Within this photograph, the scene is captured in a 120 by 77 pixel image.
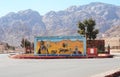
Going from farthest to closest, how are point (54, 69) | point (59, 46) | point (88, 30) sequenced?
point (88, 30) → point (59, 46) → point (54, 69)

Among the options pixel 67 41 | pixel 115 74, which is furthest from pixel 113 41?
pixel 115 74

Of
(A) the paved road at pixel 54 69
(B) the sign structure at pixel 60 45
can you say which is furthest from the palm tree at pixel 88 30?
→ (A) the paved road at pixel 54 69

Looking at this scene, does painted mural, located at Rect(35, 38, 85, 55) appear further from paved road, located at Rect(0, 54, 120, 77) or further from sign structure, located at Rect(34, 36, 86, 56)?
paved road, located at Rect(0, 54, 120, 77)

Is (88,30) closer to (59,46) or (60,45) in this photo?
(60,45)

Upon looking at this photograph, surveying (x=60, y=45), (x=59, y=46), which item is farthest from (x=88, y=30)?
(x=59, y=46)

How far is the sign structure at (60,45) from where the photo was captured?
52.4 metres

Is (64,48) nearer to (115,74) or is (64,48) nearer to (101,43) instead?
(101,43)

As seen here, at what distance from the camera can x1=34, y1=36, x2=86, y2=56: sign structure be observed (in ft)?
172

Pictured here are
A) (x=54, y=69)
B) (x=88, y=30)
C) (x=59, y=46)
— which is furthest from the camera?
(x=88, y=30)

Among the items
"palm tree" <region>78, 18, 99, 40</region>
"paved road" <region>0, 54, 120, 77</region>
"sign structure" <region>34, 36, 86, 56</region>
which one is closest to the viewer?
"paved road" <region>0, 54, 120, 77</region>

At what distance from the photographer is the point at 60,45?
53.4 metres

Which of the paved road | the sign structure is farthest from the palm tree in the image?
the paved road

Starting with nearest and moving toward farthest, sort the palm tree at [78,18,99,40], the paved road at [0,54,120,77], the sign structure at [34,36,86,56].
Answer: the paved road at [0,54,120,77], the sign structure at [34,36,86,56], the palm tree at [78,18,99,40]

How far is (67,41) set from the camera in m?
53.3
